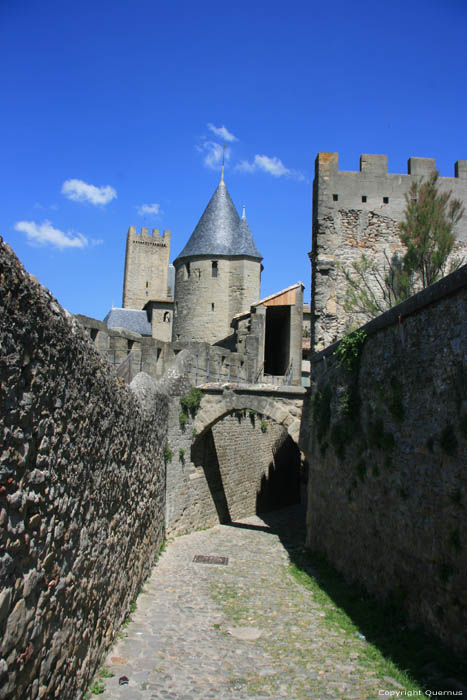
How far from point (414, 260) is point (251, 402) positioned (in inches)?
206

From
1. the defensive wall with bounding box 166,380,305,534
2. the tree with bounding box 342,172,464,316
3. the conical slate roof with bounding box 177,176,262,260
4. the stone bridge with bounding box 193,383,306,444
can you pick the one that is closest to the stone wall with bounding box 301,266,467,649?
the stone bridge with bounding box 193,383,306,444

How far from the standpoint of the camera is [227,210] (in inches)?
1200

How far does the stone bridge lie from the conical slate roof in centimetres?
1759

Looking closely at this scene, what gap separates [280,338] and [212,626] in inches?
704

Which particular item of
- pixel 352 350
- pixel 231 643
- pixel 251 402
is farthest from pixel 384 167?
pixel 231 643

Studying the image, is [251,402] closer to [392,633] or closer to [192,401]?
[192,401]

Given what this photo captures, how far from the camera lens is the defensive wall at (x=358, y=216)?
44.2 ft

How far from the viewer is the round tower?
2825cm

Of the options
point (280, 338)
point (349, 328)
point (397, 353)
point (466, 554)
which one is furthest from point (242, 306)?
point (466, 554)

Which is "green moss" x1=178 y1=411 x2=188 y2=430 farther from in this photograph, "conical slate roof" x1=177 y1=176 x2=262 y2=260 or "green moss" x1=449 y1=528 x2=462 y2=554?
"conical slate roof" x1=177 y1=176 x2=262 y2=260

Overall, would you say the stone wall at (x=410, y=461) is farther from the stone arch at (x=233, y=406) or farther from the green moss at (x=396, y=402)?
the stone arch at (x=233, y=406)

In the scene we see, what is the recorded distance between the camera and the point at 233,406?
12086mm

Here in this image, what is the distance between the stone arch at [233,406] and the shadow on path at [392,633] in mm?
3167

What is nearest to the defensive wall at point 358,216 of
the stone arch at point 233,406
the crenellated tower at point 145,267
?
the stone arch at point 233,406
